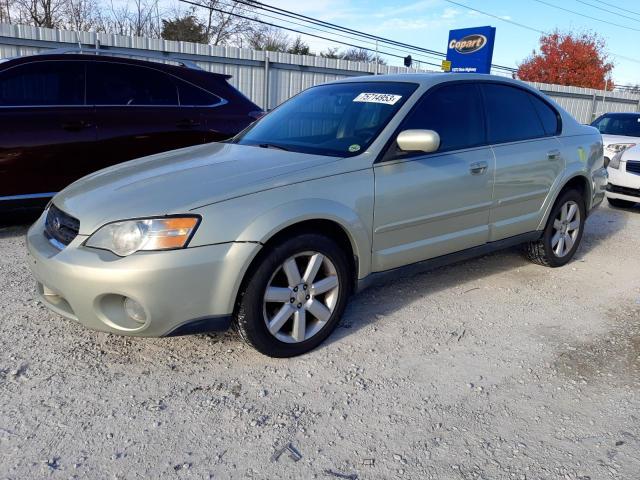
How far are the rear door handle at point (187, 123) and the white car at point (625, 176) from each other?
5.84m

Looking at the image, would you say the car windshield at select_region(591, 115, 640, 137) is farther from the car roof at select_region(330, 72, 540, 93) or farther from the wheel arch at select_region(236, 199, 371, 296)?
the wheel arch at select_region(236, 199, 371, 296)

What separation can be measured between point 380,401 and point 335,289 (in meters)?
0.73

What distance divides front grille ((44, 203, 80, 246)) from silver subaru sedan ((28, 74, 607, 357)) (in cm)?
1

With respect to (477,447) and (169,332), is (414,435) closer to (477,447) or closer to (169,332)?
(477,447)

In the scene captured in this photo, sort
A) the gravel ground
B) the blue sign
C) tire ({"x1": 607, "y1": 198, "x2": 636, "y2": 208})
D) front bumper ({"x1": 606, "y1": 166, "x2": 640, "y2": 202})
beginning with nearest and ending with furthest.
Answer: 1. the gravel ground
2. front bumper ({"x1": 606, "y1": 166, "x2": 640, "y2": 202})
3. tire ({"x1": 607, "y1": 198, "x2": 636, "y2": 208})
4. the blue sign

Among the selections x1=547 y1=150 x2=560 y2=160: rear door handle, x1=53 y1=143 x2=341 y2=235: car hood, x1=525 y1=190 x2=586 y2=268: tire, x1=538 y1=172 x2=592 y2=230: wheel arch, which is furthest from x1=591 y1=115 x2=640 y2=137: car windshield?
x1=53 y1=143 x2=341 y2=235: car hood

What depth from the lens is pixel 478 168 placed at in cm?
390

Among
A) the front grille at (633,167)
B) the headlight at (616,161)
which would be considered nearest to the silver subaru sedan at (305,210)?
the front grille at (633,167)

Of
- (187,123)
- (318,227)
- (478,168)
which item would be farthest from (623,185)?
(318,227)

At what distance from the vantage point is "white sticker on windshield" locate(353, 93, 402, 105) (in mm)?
3697

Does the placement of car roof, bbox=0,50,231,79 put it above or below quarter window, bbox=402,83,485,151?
above

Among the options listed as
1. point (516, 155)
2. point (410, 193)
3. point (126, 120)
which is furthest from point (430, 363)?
point (126, 120)

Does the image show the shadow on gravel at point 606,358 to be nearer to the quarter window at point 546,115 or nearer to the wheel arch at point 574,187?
the wheel arch at point 574,187

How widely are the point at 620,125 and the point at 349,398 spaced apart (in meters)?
9.07
